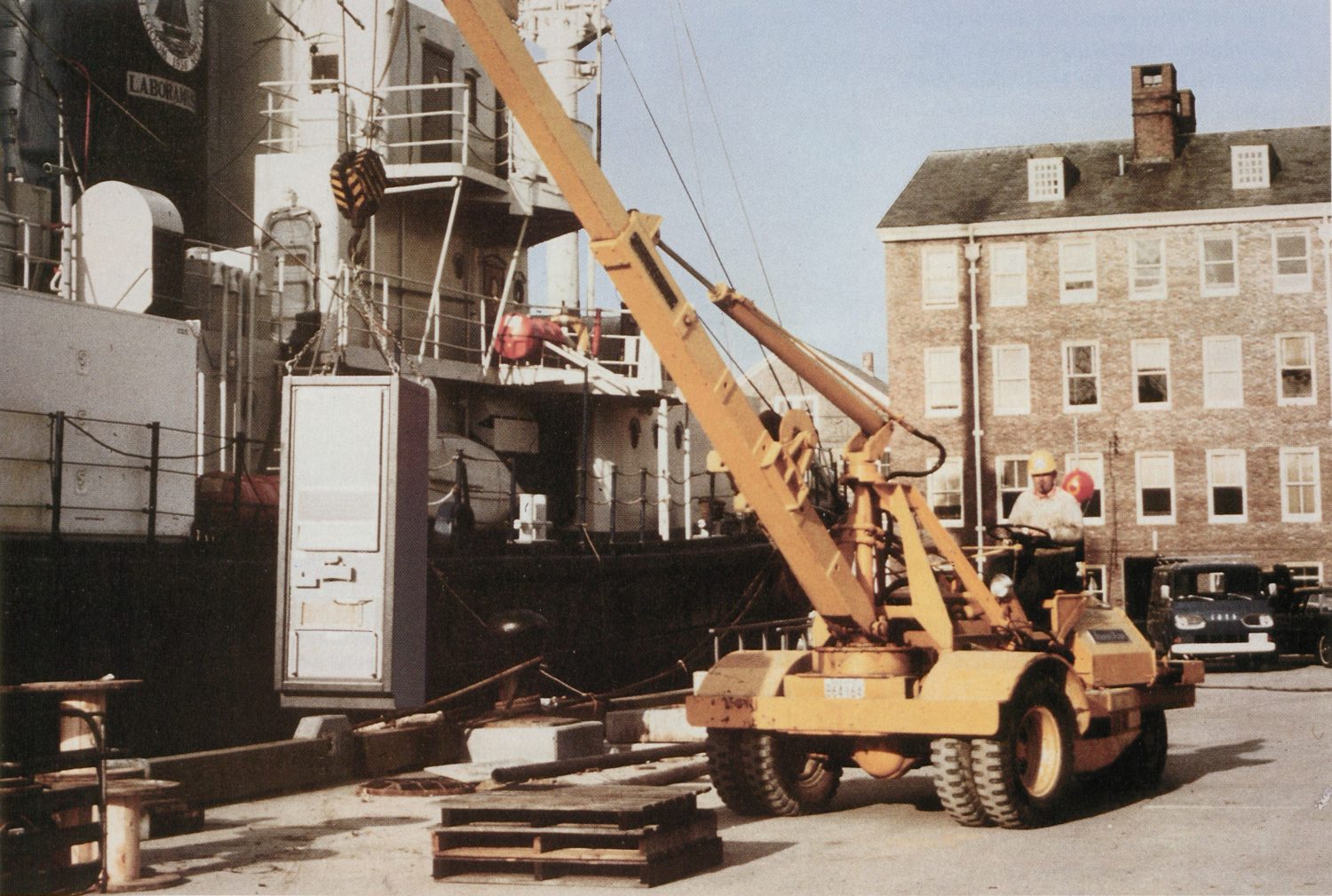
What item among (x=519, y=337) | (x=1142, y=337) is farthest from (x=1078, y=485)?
(x=1142, y=337)

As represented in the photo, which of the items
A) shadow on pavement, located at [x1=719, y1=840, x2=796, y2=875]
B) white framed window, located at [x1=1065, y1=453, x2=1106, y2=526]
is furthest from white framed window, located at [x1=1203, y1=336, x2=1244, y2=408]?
shadow on pavement, located at [x1=719, y1=840, x2=796, y2=875]

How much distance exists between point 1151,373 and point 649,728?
3155 centimetres

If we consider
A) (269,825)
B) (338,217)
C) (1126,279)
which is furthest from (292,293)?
(1126,279)

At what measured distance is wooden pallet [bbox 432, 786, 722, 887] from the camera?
8734mm

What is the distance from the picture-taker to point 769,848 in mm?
9945

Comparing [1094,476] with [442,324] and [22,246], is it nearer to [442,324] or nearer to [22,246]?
[442,324]

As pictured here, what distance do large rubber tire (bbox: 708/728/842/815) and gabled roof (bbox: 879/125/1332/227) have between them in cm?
3643

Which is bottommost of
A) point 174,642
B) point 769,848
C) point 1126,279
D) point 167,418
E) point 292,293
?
point 769,848

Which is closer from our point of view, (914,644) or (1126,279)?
(914,644)

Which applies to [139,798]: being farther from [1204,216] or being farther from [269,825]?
[1204,216]

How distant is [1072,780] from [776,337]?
11.8 ft

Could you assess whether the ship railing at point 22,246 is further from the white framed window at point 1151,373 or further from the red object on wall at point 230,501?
the white framed window at point 1151,373

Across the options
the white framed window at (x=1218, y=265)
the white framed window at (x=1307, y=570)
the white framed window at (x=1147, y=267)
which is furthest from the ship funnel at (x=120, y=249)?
the white framed window at (x=1218, y=265)

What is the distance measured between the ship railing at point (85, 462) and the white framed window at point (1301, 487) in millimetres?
33924
